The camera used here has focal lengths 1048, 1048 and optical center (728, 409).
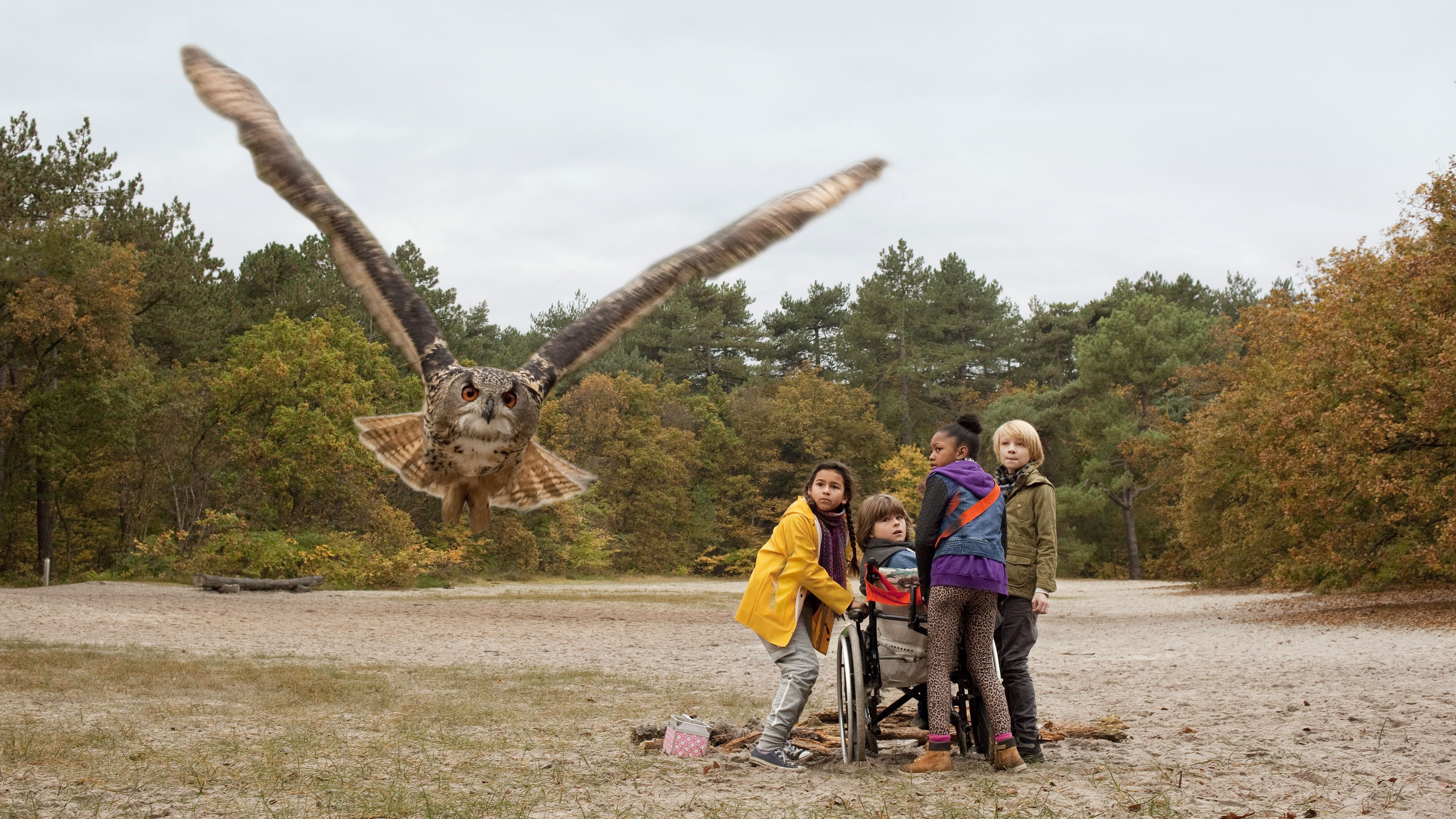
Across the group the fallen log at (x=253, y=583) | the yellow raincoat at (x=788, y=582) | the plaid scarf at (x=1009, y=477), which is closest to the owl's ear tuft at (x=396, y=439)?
the yellow raincoat at (x=788, y=582)

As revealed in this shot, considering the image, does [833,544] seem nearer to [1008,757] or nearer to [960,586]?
[960,586]

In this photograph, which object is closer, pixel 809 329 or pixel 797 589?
pixel 797 589

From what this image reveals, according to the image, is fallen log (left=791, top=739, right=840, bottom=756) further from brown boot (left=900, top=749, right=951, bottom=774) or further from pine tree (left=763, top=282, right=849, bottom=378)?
pine tree (left=763, top=282, right=849, bottom=378)

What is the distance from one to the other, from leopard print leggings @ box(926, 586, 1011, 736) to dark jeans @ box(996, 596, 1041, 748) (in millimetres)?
195

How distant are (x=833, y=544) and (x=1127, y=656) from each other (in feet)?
28.8

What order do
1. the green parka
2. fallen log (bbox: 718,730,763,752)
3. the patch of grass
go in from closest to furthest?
the patch of grass → the green parka → fallen log (bbox: 718,730,763,752)

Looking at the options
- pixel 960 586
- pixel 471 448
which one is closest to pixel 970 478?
pixel 960 586

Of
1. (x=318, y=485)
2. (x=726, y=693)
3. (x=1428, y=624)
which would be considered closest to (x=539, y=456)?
(x=726, y=693)

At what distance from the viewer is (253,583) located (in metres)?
25.6

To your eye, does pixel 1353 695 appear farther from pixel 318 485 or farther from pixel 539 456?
pixel 318 485

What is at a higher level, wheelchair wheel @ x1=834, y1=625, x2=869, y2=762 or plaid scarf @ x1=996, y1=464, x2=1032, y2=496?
plaid scarf @ x1=996, y1=464, x2=1032, y2=496

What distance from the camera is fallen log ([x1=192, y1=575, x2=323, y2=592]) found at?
82.6 ft

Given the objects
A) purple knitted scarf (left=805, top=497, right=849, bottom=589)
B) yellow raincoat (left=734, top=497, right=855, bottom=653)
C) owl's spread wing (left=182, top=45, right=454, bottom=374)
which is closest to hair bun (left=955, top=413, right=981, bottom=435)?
purple knitted scarf (left=805, top=497, right=849, bottom=589)

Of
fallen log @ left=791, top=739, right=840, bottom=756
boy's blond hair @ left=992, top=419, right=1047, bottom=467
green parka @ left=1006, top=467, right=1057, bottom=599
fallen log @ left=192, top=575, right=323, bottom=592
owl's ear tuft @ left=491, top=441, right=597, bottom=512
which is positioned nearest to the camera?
owl's ear tuft @ left=491, top=441, right=597, bottom=512
